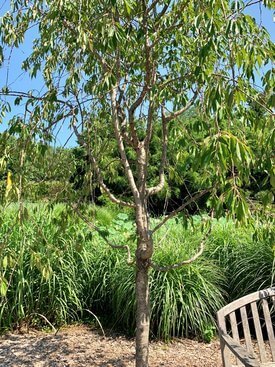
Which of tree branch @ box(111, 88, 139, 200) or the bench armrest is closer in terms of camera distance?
the bench armrest

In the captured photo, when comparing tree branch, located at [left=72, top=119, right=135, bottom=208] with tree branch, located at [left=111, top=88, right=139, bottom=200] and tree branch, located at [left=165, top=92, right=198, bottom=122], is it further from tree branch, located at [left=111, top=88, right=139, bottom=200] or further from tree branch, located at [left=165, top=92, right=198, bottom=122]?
tree branch, located at [left=165, top=92, right=198, bottom=122]

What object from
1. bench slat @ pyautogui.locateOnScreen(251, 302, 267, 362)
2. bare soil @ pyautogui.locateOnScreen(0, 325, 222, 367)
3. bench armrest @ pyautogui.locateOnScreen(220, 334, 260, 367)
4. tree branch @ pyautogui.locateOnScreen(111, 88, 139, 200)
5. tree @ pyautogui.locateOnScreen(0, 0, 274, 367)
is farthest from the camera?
bare soil @ pyautogui.locateOnScreen(0, 325, 222, 367)

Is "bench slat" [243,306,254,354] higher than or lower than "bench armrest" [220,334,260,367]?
lower

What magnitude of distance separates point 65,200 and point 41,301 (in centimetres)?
162

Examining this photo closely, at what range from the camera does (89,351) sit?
348cm

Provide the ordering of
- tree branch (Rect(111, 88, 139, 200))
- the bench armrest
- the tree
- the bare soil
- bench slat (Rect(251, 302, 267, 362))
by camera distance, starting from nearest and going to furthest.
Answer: the bench armrest
the tree
bench slat (Rect(251, 302, 267, 362))
tree branch (Rect(111, 88, 139, 200))
the bare soil

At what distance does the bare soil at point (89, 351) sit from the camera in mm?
3262

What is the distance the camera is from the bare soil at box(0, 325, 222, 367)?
326 cm

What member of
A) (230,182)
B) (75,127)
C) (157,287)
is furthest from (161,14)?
(157,287)

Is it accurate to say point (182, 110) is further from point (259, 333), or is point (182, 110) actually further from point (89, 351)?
point (89, 351)

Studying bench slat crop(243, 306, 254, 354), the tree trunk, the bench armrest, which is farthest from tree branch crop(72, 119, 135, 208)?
the bench armrest

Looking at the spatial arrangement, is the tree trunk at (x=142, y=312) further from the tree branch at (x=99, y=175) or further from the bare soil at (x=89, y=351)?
the bare soil at (x=89, y=351)

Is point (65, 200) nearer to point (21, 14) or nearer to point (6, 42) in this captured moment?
point (6, 42)

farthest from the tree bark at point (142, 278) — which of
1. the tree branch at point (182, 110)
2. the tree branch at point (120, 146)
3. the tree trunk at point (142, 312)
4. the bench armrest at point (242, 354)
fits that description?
the bench armrest at point (242, 354)
